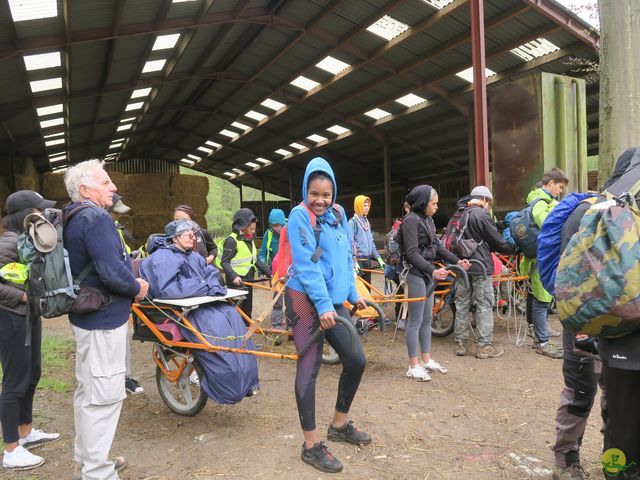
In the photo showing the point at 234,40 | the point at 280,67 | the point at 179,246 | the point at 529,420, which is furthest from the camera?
the point at 280,67

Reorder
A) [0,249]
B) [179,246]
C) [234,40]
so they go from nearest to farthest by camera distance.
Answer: [0,249]
[179,246]
[234,40]

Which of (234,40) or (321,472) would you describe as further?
(234,40)

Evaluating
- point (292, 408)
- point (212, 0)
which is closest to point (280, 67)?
point (212, 0)

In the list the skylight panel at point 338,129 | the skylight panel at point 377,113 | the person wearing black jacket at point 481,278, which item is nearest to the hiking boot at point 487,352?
the person wearing black jacket at point 481,278

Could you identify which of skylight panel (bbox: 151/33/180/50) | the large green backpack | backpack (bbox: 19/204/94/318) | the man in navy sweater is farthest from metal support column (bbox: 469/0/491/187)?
skylight panel (bbox: 151/33/180/50)

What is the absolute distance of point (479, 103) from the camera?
276 inches

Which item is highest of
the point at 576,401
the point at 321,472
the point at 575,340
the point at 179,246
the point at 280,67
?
the point at 280,67

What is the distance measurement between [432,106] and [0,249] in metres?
13.4

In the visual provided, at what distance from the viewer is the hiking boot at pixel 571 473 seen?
102 inches

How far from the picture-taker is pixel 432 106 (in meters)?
14.5

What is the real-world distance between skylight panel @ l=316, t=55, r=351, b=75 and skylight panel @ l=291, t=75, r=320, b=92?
3.34ft

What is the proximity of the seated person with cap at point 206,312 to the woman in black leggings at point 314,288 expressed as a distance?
58 centimetres

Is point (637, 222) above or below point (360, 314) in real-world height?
above

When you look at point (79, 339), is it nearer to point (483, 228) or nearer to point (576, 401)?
point (576, 401)
